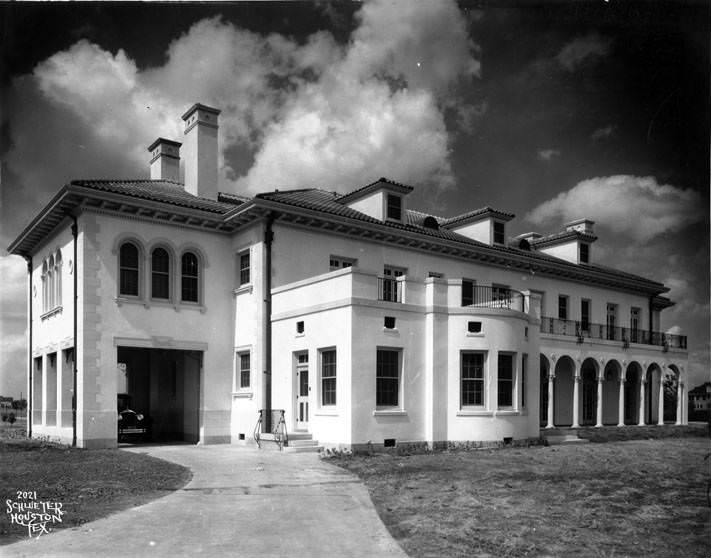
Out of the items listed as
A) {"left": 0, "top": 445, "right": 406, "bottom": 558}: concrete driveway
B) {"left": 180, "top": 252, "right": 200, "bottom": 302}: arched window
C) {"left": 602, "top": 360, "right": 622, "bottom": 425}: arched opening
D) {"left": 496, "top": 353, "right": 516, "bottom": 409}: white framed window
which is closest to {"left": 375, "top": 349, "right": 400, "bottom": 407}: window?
{"left": 496, "top": 353, "right": 516, "bottom": 409}: white framed window

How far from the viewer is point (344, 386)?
20.0m

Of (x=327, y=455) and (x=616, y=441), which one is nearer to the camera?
(x=327, y=455)

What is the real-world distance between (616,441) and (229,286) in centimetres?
1550

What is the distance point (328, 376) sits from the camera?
823 inches

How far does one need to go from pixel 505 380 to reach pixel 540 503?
10.7 metres

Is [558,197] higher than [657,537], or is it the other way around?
[558,197]

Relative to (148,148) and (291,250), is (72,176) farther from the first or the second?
(148,148)

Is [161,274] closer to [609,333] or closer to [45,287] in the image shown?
[45,287]

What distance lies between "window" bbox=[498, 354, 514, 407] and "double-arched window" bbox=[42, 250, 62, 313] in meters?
15.0

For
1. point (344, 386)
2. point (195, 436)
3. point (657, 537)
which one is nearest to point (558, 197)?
point (344, 386)

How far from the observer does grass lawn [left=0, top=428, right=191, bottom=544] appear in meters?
10.6

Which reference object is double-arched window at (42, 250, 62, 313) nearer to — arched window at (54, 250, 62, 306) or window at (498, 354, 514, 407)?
arched window at (54, 250, 62, 306)

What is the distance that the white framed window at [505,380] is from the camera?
72.5ft

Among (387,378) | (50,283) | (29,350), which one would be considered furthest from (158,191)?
(387,378)
